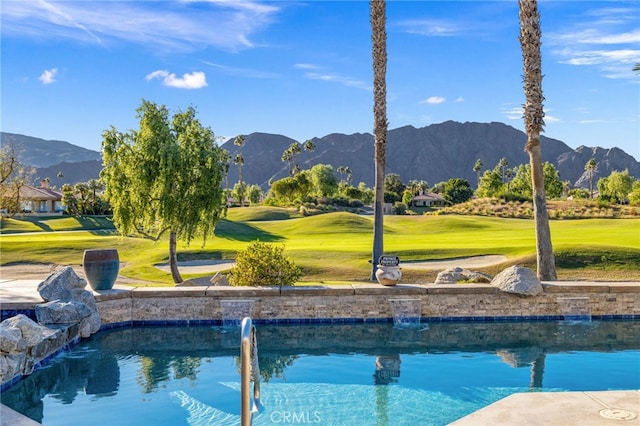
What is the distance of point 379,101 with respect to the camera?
67.4 ft

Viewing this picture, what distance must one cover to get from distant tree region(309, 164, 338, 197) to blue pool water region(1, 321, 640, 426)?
8813cm

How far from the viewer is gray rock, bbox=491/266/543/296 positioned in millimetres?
15484

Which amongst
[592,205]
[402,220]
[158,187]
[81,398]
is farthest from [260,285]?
[592,205]

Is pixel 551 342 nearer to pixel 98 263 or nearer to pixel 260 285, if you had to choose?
pixel 260 285

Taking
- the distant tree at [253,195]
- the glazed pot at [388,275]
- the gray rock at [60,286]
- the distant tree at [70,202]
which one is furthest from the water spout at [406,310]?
the distant tree at [253,195]

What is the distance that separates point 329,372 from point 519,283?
6731 mm

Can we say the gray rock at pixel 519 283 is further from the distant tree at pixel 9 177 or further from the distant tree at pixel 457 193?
the distant tree at pixel 457 193

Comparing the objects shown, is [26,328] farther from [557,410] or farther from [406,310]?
[406,310]

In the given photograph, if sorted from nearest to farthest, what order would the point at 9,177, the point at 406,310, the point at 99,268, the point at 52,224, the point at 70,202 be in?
the point at 99,268 → the point at 406,310 → the point at 9,177 → the point at 52,224 → the point at 70,202

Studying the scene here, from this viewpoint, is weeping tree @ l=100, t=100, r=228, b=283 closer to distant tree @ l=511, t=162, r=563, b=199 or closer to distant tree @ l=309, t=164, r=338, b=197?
distant tree @ l=511, t=162, r=563, b=199

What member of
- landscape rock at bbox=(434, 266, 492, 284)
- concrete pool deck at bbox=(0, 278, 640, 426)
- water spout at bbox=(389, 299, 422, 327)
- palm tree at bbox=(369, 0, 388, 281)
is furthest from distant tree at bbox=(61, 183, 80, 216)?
concrete pool deck at bbox=(0, 278, 640, 426)

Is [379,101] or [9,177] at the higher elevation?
[379,101]

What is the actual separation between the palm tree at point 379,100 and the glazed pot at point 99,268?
347 inches

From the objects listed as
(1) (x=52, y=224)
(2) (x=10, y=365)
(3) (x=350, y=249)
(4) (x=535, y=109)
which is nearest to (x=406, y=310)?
(4) (x=535, y=109)
